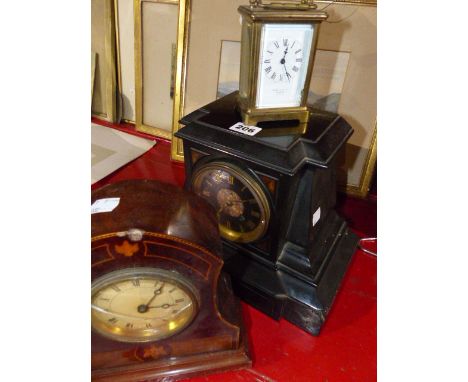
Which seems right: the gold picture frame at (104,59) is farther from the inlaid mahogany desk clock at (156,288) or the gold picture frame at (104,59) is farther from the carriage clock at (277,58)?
the inlaid mahogany desk clock at (156,288)

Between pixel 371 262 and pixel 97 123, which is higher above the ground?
pixel 97 123

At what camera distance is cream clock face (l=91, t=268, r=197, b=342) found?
727 mm

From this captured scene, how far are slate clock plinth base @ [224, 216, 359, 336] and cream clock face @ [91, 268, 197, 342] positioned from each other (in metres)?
0.25

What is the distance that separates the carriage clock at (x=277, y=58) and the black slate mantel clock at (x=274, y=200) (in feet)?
0.17

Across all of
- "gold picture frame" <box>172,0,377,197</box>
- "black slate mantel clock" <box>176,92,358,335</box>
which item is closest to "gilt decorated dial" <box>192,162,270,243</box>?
"black slate mantel clock" <box>176,92,358,335</box>

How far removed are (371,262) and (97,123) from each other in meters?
1.39

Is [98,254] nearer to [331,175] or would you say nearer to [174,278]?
[174,278]

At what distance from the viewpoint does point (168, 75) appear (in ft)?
5.13

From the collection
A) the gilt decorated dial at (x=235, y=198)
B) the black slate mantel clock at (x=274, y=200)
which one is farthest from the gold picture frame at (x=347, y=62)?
the gilt decorated dial at (x=235, y=198)

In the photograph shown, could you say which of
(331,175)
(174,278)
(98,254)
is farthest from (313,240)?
(98,254)

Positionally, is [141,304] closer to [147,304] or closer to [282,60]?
[147,304]

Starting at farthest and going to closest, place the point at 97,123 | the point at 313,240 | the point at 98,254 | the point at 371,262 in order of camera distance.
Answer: the point at 97,123
the point at 371,262
the point at 313,240
the point at 98,254

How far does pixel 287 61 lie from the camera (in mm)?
922

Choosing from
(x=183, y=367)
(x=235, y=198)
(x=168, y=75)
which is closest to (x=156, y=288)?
(x=183, y=367)
